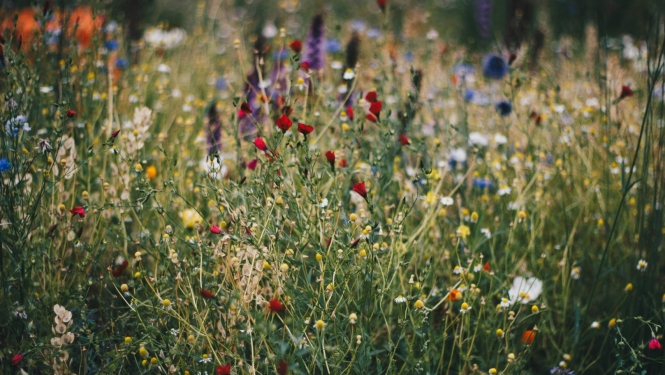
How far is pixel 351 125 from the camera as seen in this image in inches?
81.7

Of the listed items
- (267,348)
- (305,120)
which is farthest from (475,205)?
(267,348)

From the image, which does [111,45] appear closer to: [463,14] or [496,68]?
[496,68]

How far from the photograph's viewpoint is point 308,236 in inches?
60.6

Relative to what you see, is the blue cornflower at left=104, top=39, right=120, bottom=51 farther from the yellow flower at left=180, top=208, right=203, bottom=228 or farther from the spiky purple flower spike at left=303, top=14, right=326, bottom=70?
the yellow flower at left=180, top=208, right=203, bottom=228

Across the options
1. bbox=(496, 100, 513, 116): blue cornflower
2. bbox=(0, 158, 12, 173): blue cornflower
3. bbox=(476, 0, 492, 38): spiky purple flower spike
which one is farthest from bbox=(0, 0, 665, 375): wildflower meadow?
bbox=(476, 0, 492, 38): spiky purple flower spike

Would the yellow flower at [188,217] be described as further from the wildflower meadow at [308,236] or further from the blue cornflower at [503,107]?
the blue cornflower at [503,107]

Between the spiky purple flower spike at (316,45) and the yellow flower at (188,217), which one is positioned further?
the spiky purple flower spike at (316,45)

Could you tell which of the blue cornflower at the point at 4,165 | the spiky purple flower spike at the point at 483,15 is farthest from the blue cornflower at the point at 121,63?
the spiky purple flower spike at the point at 483,15

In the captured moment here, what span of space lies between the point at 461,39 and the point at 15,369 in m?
6.13

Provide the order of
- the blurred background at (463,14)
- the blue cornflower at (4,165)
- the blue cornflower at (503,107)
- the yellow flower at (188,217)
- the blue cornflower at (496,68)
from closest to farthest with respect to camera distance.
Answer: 1. the blue cornflower at (4,165)
2. the yellow flower at (188,217)
3. the blue cornflower at (503,107)
4. the blue cornflower at (496,68)
5. the blurred background at (463,14)

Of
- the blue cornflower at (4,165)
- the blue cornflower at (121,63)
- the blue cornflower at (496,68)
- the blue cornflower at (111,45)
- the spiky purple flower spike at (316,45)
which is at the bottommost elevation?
the blue cornflower at (4,165)

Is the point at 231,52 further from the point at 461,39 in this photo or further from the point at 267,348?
the point at 267,348

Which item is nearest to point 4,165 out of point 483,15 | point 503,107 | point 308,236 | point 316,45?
point 308,236

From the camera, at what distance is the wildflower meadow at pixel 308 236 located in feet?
5.00
